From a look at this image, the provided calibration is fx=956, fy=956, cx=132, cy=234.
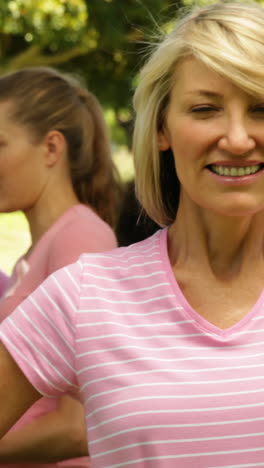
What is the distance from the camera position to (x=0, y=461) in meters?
2.52

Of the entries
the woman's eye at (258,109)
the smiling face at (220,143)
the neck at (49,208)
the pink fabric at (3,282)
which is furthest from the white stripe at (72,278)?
the pink fabric at (3,282)

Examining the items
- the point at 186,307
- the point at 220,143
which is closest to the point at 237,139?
the point at 220,143

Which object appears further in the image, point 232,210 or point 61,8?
point 61,8

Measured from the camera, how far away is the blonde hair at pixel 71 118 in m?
3.09

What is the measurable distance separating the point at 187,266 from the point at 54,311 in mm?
343

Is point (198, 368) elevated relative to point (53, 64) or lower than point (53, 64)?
elevated

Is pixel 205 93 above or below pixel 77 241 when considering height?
above

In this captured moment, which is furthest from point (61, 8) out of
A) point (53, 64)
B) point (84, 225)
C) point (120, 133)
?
point (120, 133)

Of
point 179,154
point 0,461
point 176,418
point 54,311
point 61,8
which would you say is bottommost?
point 61,8

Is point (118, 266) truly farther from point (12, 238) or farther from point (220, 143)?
point (12, 238)

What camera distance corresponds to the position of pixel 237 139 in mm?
1935

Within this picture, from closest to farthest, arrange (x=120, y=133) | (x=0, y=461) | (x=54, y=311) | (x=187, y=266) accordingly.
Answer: (x=54, y=311) → (x=187, y=266) → (x=0, y=461) → (x=120, y=133)

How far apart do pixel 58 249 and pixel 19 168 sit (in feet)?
1.36

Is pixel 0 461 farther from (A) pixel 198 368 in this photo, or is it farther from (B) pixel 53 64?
(B) pixel 53 64
